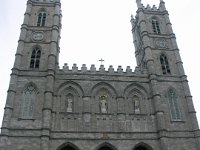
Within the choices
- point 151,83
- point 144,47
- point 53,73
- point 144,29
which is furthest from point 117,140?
point 144,29

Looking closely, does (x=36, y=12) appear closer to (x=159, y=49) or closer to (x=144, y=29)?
(x=144, y=29)

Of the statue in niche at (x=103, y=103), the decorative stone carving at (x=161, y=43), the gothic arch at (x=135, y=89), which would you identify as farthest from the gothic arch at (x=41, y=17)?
the decorative stone carving at (x=161, y=43)

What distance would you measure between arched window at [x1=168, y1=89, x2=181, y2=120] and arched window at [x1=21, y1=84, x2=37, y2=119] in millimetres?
15528

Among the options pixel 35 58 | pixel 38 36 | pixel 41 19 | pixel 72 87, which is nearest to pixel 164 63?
pixel 72 87

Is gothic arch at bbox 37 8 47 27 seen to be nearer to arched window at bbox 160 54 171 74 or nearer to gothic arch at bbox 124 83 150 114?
gothic arch at bbox 124 83 150 114

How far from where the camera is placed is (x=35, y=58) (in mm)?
32719

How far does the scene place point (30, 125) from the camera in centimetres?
2731

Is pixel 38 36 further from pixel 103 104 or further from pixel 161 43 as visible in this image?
pixel 161 43

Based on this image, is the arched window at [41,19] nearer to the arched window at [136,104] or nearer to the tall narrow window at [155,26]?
the tall narrow window at [155,26]

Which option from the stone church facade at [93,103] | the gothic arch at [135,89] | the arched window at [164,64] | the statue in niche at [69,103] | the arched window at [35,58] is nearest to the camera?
the stone church facade at [93,103]

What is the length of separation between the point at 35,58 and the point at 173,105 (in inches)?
683

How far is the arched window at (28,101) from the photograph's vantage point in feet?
92.3

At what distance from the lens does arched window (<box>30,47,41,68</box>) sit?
32.3m

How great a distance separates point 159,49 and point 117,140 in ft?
46.6
